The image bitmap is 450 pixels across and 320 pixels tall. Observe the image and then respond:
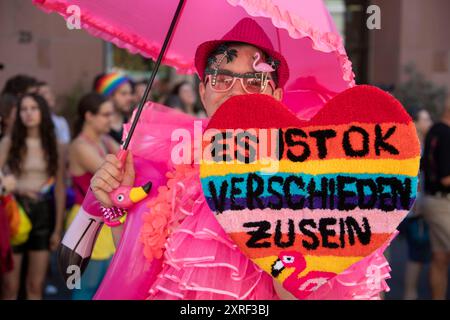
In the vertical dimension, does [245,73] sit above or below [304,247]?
above

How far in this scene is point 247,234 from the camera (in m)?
2.11

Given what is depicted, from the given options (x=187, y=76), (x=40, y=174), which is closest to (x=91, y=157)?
(x=40, y=174)

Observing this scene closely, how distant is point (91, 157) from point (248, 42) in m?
2.91

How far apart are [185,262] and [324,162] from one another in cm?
50

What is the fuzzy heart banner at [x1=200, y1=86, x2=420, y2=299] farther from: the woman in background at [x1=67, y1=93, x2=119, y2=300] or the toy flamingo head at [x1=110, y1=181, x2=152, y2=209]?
the woman in background at [x1=67, y1=93, x2=119, y2=300]

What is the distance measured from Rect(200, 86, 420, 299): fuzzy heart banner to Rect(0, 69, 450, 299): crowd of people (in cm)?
302

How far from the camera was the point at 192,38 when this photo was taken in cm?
299

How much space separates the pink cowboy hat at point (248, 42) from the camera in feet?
7.95

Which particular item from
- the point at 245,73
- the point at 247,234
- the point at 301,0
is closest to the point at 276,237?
the point at 247,234

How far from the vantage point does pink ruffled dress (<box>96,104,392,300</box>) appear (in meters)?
2.24

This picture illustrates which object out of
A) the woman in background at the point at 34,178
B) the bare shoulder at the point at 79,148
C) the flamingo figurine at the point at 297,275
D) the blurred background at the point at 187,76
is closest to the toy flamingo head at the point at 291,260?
the flamingo figurine at the point at 297,275

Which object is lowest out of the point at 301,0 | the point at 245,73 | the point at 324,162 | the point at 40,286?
the point at 40,286

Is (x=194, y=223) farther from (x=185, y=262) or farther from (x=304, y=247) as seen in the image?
(x=304, y=247)

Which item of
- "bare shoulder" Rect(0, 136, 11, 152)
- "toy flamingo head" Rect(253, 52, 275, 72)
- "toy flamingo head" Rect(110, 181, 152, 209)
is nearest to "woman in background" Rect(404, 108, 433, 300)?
"bare shoulder" Rect(0, 136, 11, 152)
